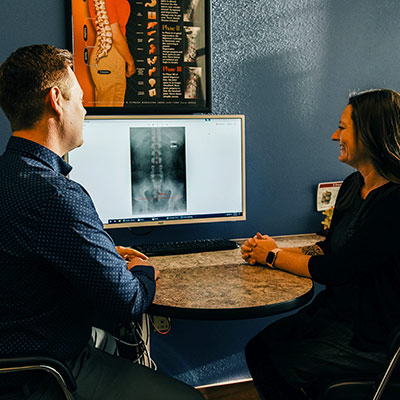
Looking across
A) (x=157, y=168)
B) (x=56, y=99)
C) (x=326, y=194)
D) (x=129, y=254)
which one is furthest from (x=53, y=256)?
(x=326, y=194)

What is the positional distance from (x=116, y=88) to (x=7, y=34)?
0.51m

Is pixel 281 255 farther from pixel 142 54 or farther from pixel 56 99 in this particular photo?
pixel 142 54

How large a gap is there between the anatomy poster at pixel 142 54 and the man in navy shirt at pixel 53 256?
0.81m

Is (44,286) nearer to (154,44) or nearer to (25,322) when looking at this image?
(25,322)

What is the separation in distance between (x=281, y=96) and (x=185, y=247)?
3.18 ft

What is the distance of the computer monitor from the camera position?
1.89 meters

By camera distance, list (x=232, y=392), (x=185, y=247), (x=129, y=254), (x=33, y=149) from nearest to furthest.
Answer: (x=33, y=149) → (x=129, y=254) → (x=185, y=247) → (x=232, y=392)

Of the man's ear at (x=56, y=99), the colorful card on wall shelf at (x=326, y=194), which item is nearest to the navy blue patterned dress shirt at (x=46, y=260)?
the man's ear at (x=56, y=99)

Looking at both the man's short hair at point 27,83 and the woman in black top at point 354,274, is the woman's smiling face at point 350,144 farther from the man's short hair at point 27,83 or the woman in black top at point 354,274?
the man's short hair at point 27,83

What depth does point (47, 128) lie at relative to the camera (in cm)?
121

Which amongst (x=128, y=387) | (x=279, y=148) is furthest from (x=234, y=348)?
(x=128, y=387)

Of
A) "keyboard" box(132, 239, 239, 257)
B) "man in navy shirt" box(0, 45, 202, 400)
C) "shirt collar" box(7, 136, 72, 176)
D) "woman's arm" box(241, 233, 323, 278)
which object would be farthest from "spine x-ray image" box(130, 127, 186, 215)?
"shirt collar" box(7, 136, 72, 176)

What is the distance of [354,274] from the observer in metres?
1.37

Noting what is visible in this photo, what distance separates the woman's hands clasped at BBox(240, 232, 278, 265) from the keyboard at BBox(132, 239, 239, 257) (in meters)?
0.24
